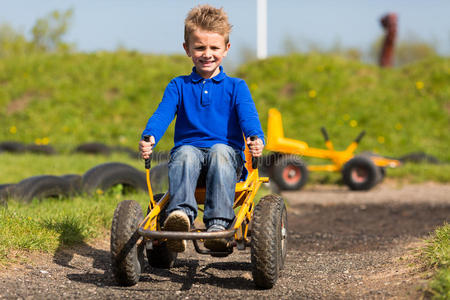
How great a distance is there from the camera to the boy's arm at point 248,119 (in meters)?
3.71

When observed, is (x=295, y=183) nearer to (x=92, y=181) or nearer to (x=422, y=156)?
(x=422, y=156)

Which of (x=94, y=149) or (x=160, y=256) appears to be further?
(x=94, y=149)

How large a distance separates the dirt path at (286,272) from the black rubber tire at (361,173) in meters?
3.13

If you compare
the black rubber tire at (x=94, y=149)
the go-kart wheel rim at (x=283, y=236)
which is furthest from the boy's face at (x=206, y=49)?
the black rubber tire at (x=94, y=149)

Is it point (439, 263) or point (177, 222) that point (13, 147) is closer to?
point (177, 222)

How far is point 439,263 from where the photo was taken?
3438mm

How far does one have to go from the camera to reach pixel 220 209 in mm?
3615

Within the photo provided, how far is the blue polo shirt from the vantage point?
3.95 m

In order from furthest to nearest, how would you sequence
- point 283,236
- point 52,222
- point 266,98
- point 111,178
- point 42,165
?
point 266,98, point 42,165, point 111,178, point 52,222, point 283,236

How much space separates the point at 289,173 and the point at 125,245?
7.15 metres

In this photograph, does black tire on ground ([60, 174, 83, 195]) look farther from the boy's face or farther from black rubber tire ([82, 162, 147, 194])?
the boy's face

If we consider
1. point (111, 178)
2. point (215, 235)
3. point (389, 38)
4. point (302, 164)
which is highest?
point (389, 38)

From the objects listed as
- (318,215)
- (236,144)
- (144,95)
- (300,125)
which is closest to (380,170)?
(318,215)

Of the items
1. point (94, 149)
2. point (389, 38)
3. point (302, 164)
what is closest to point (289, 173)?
point (302, 164)
